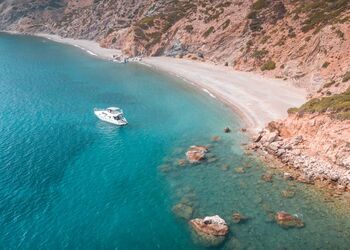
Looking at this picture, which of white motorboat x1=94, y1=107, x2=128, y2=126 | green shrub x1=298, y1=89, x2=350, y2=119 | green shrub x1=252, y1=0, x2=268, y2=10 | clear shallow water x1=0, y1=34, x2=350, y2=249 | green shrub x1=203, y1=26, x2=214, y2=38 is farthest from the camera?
green shrub x1=203, y1=26, x2=214, y2=38

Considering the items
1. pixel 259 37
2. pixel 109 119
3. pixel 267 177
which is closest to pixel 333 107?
pixel 267 177

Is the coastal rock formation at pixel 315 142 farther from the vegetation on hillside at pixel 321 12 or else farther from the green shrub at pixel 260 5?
the green shrub at pixel 260 5

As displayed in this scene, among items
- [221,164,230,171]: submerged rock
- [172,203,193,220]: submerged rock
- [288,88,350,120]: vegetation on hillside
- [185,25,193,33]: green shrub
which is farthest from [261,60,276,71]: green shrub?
[172,203,193,220]: submerged rock

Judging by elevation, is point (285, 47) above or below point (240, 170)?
above

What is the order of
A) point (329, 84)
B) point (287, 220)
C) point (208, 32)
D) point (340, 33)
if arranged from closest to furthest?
1. point (287, 220)
2. point (329, 84)
3. point (340, 33)
4. point (208, 32)

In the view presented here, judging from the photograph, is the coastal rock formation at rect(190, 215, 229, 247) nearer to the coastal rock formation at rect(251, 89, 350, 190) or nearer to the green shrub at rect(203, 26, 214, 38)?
the coastal rock formation at rect(251, 89, 350, 190)

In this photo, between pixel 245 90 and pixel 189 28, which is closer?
pixel 245 90

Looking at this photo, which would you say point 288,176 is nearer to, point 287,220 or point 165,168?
point 287,220
